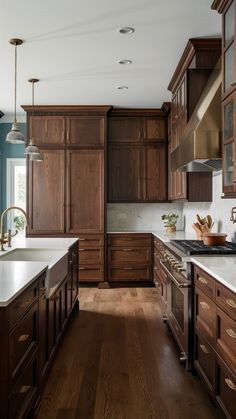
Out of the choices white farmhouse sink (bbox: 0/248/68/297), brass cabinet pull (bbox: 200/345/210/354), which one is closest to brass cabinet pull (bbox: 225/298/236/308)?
brass cabinet pull (bbox: 200/345/210/354)

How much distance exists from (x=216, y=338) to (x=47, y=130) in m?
4.34

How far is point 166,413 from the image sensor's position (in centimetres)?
231

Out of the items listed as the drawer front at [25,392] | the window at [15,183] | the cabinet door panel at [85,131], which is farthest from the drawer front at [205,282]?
the window at [15,183]

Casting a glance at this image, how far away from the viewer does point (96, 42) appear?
11.5ft

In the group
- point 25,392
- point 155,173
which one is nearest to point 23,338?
point 25,392

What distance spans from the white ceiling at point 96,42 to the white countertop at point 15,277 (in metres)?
1.89

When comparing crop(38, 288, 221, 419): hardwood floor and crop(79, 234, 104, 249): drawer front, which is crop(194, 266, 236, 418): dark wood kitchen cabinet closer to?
crop(38, 288, 221, 419): hardwood floor

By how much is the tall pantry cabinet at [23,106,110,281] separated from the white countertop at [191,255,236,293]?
3046 millimetres

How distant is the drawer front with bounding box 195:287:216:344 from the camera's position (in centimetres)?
225

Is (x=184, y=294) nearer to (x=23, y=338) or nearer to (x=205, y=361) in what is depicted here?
(x=205, y=361)

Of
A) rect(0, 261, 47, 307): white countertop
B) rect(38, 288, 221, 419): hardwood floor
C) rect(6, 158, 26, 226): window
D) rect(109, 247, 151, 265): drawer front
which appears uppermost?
rect(6, 158, 26, 226): window

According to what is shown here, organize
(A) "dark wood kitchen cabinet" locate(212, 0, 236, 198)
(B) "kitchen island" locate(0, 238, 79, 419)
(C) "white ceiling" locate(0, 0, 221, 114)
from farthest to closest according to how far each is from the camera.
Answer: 1. (C) "white ceiling" locate(0, 0, 221, 114)
2. (A) "dark wood kitchen cabinet" locate(212, 0, 236, 198)
3. (B) "kitchen island" locate(0, 238, 79, 419)

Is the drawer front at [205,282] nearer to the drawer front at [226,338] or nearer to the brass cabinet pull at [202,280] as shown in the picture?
the brass cabinet pull at [202,280]

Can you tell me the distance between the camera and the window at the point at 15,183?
6332 millimetres
